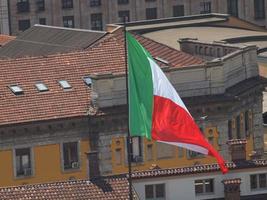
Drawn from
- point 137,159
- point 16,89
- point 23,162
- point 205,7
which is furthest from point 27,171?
point 205,7

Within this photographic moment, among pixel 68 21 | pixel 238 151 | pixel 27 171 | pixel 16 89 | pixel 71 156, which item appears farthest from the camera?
pixel 68 21

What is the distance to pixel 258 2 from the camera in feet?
541

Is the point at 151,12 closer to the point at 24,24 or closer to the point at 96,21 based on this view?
the point at 96,21

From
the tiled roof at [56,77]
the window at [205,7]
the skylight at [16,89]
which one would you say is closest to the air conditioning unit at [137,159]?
the tiled roof at [56,77]

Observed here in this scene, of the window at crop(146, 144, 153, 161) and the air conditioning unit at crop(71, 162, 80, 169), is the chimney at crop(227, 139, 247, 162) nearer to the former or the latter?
the window at crop(146, 144, 153, 161)

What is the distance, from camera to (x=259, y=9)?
165125mm

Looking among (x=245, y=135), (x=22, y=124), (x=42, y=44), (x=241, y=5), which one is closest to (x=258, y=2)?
(x=241, y=5)

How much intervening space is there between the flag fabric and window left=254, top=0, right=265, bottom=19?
357 ft

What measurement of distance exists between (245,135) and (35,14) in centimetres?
6743

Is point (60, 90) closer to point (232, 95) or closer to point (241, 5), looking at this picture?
point (232, 95)

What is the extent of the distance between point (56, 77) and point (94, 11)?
6936 cm

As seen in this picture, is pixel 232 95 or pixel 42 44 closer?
pixel 232 95

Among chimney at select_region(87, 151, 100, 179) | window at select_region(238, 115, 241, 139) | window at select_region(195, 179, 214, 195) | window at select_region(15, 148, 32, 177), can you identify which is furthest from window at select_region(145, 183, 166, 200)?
window at select_region(238, 115, 241, 139)

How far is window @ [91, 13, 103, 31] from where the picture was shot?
6161 inches
